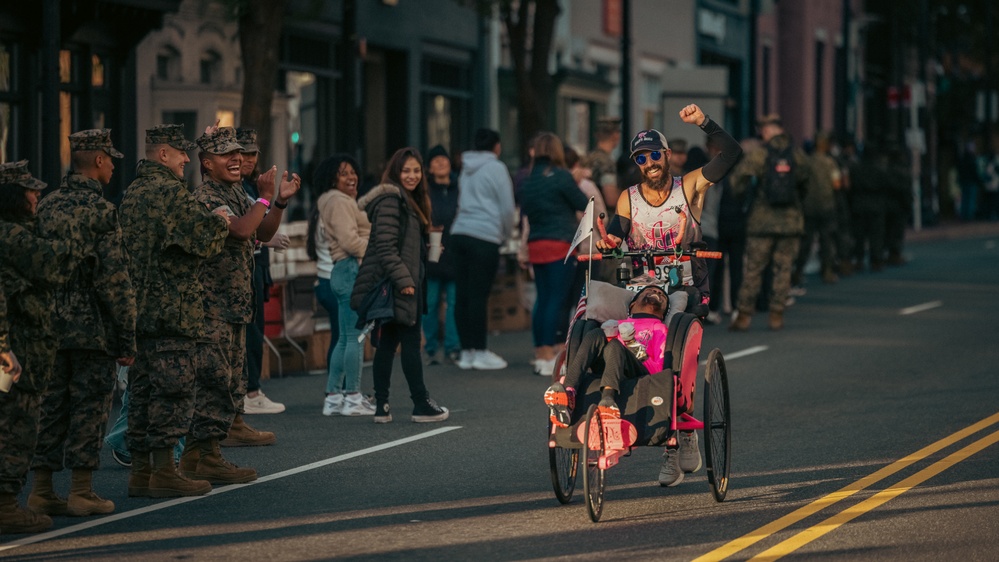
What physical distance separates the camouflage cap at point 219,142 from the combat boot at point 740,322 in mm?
9734

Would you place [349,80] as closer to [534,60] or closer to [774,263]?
[774,263]

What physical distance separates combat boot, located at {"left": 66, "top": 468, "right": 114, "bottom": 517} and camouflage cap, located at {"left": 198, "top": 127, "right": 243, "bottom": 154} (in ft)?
6.63

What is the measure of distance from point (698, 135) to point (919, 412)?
18345mm

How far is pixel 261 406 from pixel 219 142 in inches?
136

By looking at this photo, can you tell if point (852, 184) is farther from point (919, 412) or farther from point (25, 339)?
point (25, 339)

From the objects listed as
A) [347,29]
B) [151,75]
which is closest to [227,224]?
[347,29]

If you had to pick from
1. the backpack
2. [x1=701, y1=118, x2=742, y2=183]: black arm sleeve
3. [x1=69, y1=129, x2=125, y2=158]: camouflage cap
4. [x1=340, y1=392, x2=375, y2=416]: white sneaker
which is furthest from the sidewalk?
[x1=69, y1=129, x2=125, y2=158]: camouflage cap

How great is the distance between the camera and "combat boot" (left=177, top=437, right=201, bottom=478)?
33.7ft

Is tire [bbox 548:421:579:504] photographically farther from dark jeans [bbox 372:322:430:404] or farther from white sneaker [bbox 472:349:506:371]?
white sneaker [bbox 472:349:506:371]

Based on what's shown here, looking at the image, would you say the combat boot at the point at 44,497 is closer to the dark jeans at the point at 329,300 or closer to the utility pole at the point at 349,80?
the dark jeans at the point at 329,300

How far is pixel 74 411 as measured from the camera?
9.15m

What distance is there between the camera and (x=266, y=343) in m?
15.6

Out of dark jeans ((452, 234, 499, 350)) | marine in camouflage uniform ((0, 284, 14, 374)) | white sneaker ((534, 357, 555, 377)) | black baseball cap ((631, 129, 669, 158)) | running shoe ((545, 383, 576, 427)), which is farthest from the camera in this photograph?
dark jeans ((452, 234, 499, 350))

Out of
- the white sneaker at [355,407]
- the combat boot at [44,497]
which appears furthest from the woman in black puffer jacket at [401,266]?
the combat boot at [44,497]
